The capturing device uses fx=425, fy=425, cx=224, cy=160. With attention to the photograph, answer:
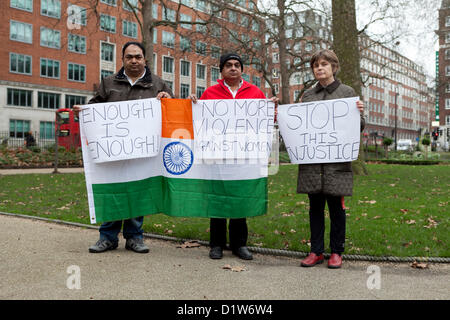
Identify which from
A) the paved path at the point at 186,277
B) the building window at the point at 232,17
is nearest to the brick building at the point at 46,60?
the building window at the point at 232,17

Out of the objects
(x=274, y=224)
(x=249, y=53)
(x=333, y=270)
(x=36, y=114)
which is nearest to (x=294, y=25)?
(x=249, y=53)

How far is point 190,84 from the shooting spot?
2141 inches

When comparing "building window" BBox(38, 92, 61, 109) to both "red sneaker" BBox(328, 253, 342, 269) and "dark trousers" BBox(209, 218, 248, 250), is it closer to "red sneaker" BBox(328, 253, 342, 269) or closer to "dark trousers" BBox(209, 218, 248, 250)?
"dark trousers" BBox(209, 218, 248, 250)

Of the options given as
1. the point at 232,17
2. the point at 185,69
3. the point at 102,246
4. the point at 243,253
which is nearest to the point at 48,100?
the point at 185,69

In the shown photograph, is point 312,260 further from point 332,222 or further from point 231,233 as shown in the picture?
point 231,233

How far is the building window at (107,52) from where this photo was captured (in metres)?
46.1

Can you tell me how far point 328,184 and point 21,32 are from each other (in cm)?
4242

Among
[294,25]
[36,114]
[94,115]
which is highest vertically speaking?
[294,25]

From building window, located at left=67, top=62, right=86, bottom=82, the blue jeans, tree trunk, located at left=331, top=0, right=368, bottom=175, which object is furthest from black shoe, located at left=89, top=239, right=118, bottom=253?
building window, located at left=67, top=62, right=86, bottom=82

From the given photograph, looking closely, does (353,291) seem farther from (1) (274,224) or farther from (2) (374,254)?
(1) (274,224)

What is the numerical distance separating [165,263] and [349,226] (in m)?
2.91

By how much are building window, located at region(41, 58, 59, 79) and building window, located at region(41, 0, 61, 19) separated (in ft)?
14.3

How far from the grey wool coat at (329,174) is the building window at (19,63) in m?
41.0

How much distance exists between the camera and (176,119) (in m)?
4.98
